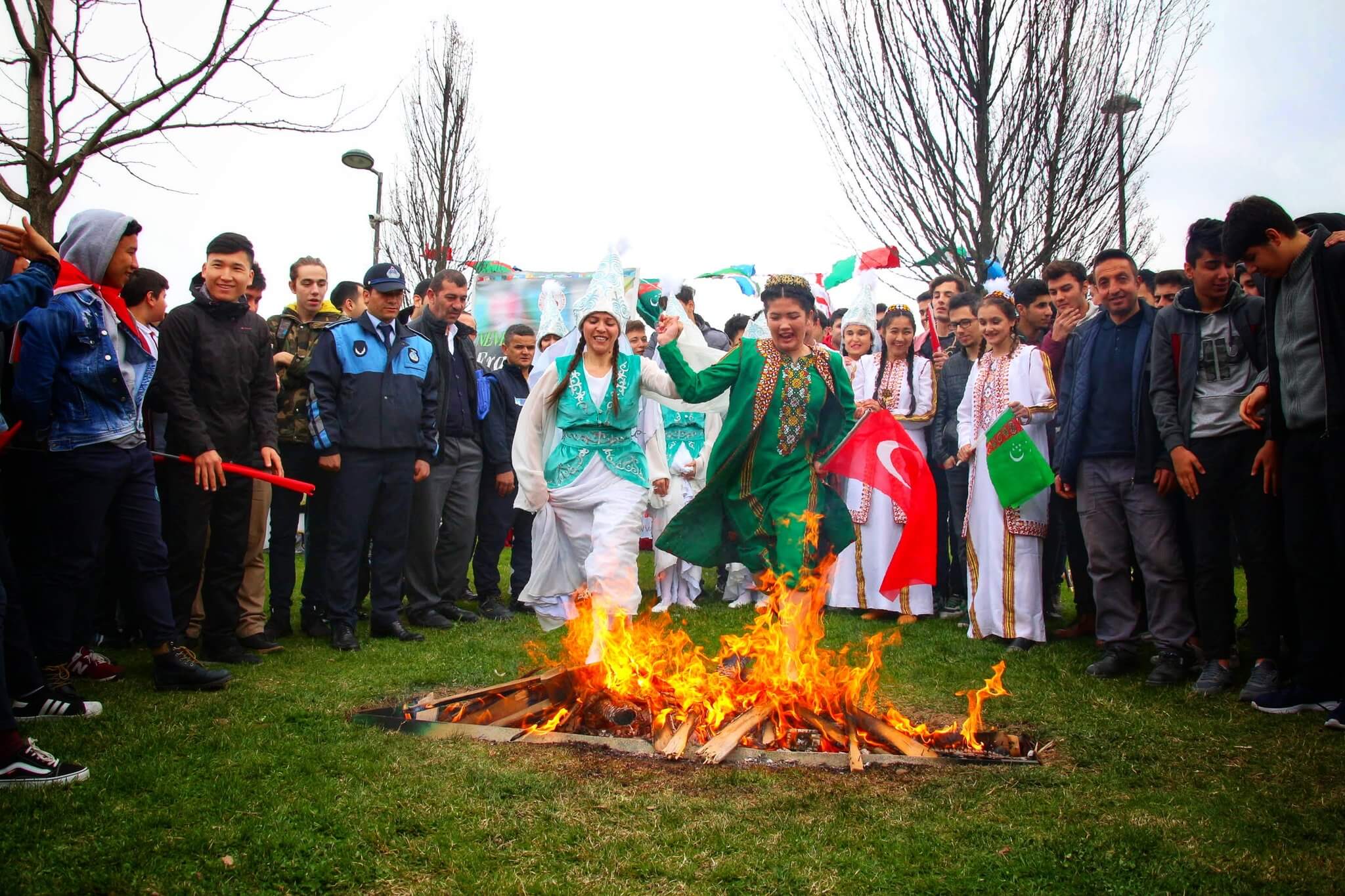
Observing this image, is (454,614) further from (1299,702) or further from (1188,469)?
(1299,702)

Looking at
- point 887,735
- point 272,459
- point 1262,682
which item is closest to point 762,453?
point 887,735

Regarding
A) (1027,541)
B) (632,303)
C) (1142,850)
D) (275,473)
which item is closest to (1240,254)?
(1027,541)

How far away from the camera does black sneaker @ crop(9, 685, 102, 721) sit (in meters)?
4.36

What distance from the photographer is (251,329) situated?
616 centimetres

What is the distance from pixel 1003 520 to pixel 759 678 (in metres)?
2.89

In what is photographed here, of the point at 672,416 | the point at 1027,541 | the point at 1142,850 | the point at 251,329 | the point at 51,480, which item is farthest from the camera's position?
the point at 672,416

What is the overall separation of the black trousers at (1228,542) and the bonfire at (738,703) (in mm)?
1331

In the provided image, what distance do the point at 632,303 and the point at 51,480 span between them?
11.2 feet

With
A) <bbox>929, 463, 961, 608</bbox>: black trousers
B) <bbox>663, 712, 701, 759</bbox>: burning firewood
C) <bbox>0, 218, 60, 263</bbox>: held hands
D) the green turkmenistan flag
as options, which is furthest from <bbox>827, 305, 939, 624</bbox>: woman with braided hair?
<bbox>0, 218, 60, 263</bbox>: held hands

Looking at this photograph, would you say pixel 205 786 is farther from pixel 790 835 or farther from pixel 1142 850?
pixel 1142 850

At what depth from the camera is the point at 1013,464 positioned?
6641 millimetres

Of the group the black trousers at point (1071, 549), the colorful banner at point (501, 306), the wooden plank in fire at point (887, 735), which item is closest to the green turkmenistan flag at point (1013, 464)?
the black trousers at point (1071, 549)

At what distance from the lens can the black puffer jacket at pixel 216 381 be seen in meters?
5.64

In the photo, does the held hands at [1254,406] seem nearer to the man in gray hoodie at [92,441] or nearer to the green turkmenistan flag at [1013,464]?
the green turkmenistan flag at [1013,464]
